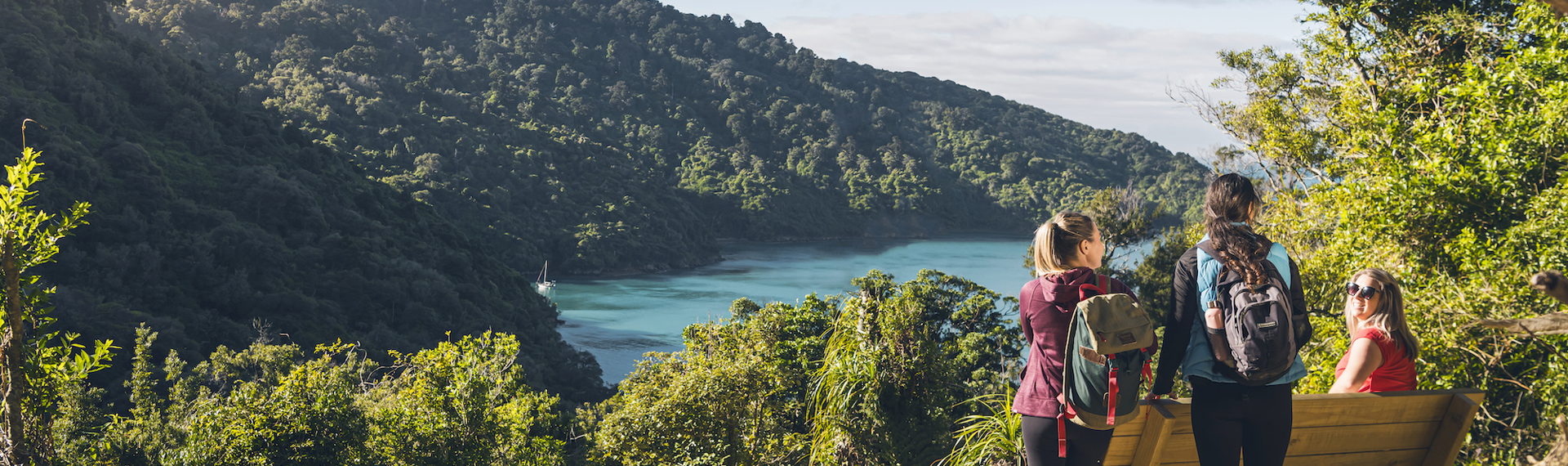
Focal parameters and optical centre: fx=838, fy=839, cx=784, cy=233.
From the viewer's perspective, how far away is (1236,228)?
7.11 feet

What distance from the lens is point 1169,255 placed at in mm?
29562

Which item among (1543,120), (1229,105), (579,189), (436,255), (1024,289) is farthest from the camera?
(579,189)

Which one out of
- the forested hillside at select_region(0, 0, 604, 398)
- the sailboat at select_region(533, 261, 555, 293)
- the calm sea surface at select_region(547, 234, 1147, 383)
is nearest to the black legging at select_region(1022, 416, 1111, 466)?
the forested hillside at select_region(0, 0, 604, 398)

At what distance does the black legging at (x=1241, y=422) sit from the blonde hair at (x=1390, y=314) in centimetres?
50

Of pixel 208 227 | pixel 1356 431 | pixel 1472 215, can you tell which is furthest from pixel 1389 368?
pixel 208 227

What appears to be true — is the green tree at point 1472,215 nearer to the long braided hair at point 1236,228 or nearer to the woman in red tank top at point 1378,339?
the woman in red tank top at point 1378,339

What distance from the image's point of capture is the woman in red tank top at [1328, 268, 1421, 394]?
2402 millimetres

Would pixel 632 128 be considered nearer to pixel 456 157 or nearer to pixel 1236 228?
pixel 456 157

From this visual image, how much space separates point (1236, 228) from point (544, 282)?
59.6 m

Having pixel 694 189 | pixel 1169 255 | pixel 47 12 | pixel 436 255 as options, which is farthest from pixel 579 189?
pixel 1169 255

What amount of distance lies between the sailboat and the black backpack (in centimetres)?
5637

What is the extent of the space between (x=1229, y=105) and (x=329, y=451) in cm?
1430

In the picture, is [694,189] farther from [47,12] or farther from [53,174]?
[53,174]

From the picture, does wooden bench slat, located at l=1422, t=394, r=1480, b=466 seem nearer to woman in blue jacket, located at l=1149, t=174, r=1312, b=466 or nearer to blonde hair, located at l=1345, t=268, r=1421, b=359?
blonde hair, located at l=1345, t=268, r=1421, b=359
